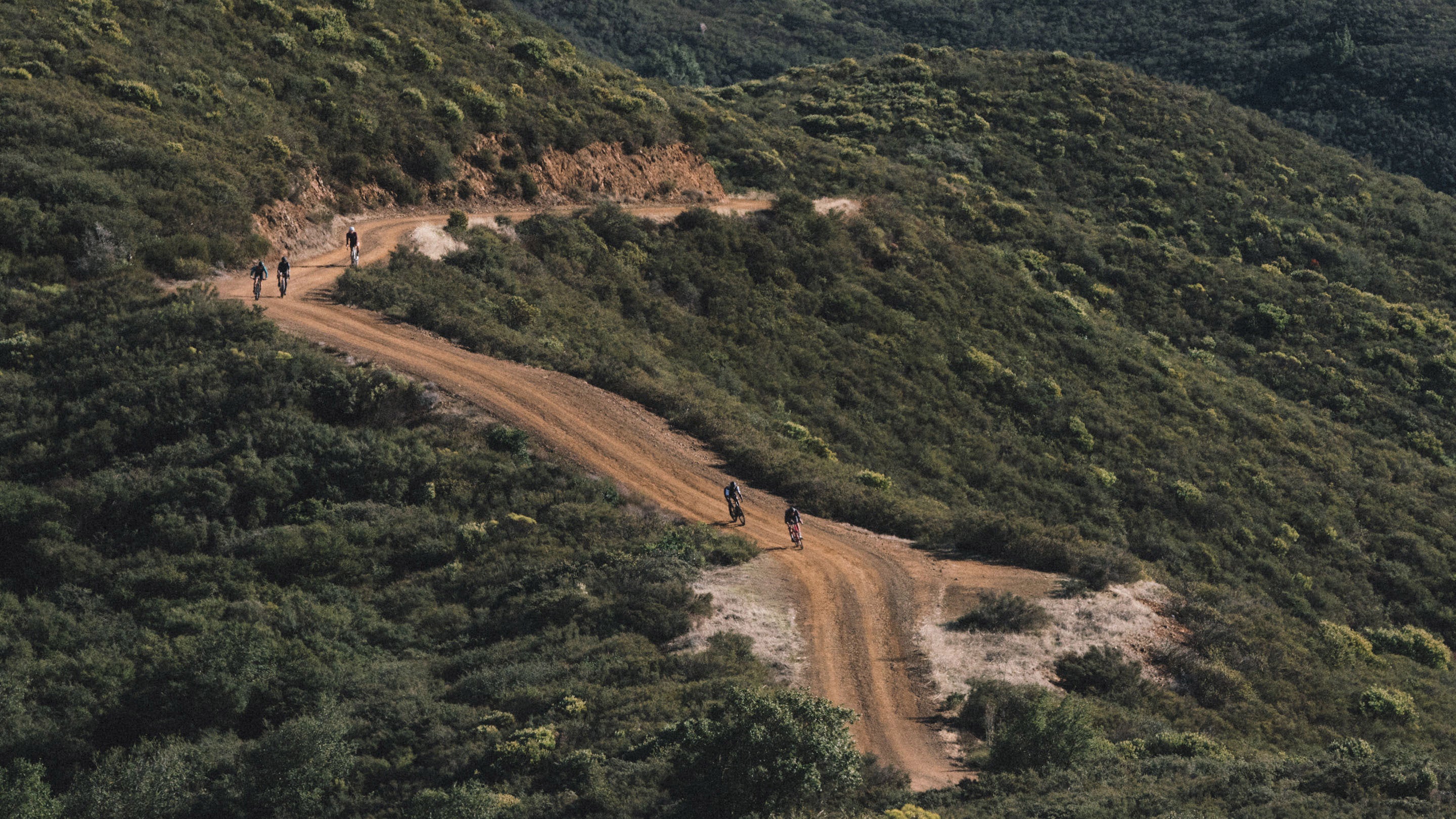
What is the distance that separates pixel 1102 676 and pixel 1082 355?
A: 29.4 m

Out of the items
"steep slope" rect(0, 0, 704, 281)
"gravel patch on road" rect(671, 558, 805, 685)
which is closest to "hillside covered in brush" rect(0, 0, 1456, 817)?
"steep slope" rect(0, 0, 704, 281)

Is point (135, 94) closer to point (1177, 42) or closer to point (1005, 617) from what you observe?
point (1005, 617)

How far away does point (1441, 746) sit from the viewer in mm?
25797

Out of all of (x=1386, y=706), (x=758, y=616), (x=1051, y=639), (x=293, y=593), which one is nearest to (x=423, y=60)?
(x=293, y=593)

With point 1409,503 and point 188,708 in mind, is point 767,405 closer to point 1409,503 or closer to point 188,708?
point 188,708

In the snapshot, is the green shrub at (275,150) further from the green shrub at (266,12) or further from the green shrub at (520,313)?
the green shrub at (520,313)

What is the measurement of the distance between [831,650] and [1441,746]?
53.4 ft

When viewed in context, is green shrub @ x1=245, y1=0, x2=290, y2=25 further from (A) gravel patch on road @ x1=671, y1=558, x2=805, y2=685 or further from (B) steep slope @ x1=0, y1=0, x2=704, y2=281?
(A) gravel patch on road @ x1=671, y1=558, x2=805, y2=685

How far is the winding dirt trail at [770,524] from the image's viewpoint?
68.2ft

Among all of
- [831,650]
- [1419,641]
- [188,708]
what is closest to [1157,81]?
[1419,641]

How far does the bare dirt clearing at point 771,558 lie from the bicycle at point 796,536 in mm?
305

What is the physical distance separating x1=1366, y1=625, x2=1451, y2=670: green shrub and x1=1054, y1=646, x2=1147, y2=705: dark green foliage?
17.6 metres

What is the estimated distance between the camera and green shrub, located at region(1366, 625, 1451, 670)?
35.0m

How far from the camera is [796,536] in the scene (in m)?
26.6
